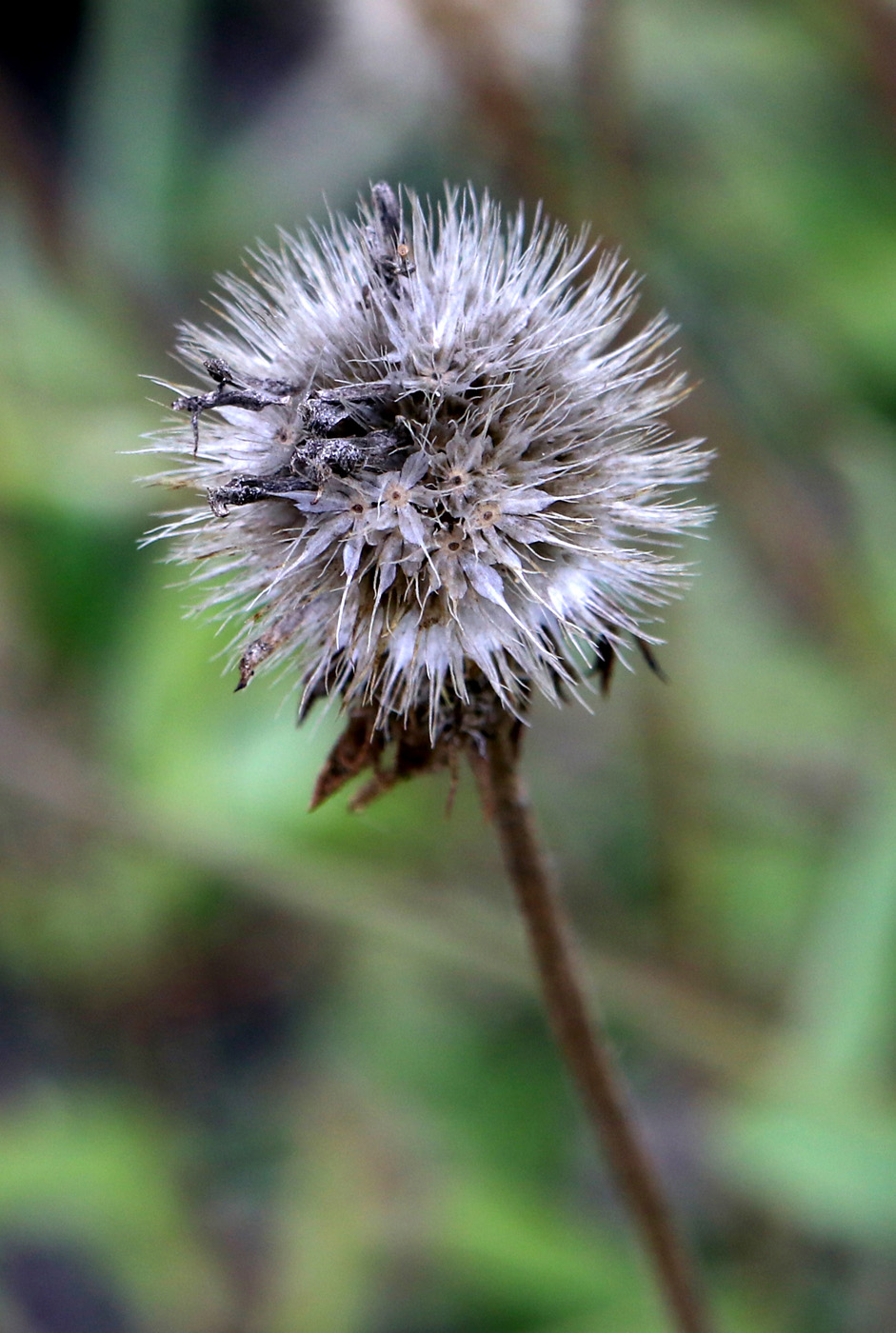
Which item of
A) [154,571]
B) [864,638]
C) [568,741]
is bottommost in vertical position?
[864,638]

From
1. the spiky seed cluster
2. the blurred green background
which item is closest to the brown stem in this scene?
the spiky seed cluster

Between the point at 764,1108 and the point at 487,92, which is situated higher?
the point at 487,92

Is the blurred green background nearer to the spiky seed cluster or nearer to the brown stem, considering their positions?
the brown stem

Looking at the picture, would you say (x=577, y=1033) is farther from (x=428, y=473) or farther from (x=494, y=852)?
(x=494, y=852)

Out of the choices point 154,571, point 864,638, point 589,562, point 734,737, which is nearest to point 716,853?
point 734,737

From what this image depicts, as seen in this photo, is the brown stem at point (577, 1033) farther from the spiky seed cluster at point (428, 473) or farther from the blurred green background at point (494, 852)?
the blurred green background at point (494, 852)

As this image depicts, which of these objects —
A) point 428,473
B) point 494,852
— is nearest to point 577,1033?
point 428,473

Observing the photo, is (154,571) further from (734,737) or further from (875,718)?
(875,718)
